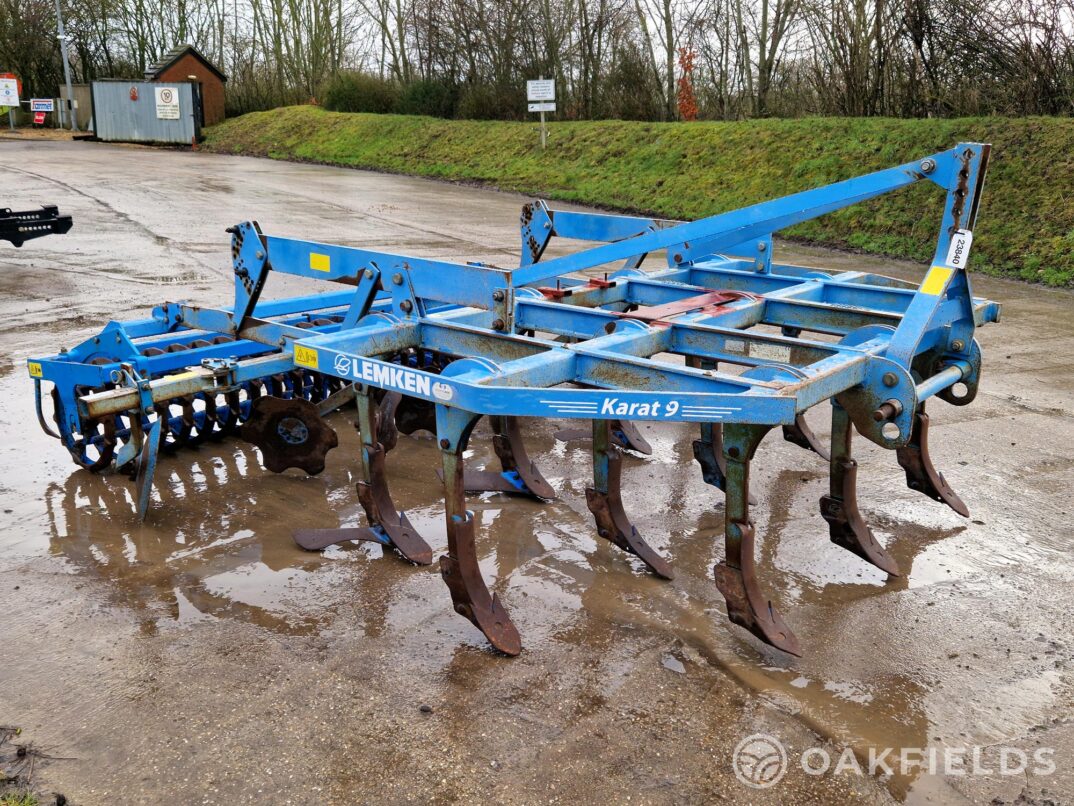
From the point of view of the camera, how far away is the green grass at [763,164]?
11.5m

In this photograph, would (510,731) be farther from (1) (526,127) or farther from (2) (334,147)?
(2) (334,147)

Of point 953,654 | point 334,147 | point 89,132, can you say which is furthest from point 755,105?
point 89,132

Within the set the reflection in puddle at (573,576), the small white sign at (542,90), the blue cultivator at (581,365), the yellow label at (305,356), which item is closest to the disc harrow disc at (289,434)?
the blue cultivator at (581,365)

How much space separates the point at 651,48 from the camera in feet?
72.8

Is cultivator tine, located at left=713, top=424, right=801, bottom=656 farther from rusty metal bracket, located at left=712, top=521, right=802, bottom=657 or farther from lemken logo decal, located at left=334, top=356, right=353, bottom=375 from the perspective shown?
lemken logo decal, located at left=334, top=356, right=353, bottom=375

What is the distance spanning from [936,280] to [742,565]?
1336 mm

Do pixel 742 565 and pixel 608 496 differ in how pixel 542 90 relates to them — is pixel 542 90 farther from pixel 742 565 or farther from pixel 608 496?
pixel 742 565

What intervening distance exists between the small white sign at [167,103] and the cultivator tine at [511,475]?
2576 centimetres

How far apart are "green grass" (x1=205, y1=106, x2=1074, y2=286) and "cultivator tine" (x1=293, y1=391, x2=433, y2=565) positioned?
8.71 metres

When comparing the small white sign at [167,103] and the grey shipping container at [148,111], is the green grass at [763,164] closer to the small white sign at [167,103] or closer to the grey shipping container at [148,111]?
the grey shipping container at [148,111]

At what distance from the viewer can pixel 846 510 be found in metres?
4.10

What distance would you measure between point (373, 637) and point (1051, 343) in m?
6.61

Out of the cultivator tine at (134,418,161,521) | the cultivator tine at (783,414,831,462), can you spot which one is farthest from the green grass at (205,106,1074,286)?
the cultivator tine at (134,418,161,521)

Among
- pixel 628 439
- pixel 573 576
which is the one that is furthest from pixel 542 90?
pixel 573 576
